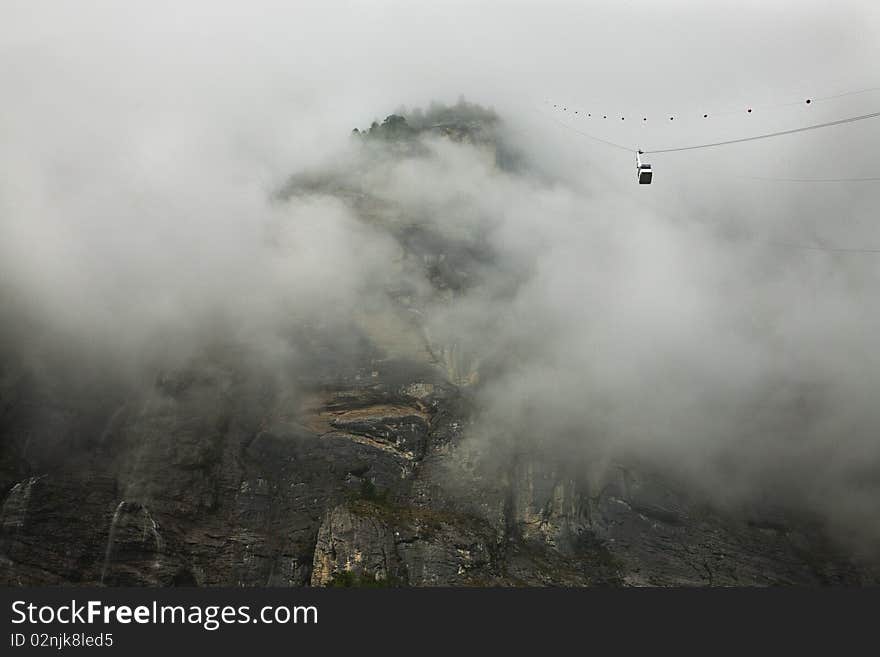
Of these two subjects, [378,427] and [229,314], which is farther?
[229,314]

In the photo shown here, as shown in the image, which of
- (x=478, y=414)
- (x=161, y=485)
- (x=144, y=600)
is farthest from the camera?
(x=478, y=414)

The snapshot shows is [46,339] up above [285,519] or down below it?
above

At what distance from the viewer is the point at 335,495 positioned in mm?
152500

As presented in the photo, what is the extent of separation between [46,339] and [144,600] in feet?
324

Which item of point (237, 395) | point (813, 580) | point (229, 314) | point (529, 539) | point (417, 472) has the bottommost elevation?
point (813, 580)

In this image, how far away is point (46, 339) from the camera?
16325 centimetres

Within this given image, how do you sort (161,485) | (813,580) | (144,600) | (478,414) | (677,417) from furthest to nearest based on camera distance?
(677,417) < (478,414) < (813,580) < (161,485) < (144,600)

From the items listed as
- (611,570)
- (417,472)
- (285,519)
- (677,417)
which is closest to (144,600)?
(285,519)

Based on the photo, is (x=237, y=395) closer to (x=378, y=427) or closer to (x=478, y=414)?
(x=378, y=427)

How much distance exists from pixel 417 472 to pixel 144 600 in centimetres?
8406

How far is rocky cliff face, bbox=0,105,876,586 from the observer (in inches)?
5448

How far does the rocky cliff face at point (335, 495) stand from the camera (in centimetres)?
13838

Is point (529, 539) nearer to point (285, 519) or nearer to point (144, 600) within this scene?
point (285, 519)

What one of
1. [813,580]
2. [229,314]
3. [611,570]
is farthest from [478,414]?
[813,580]
